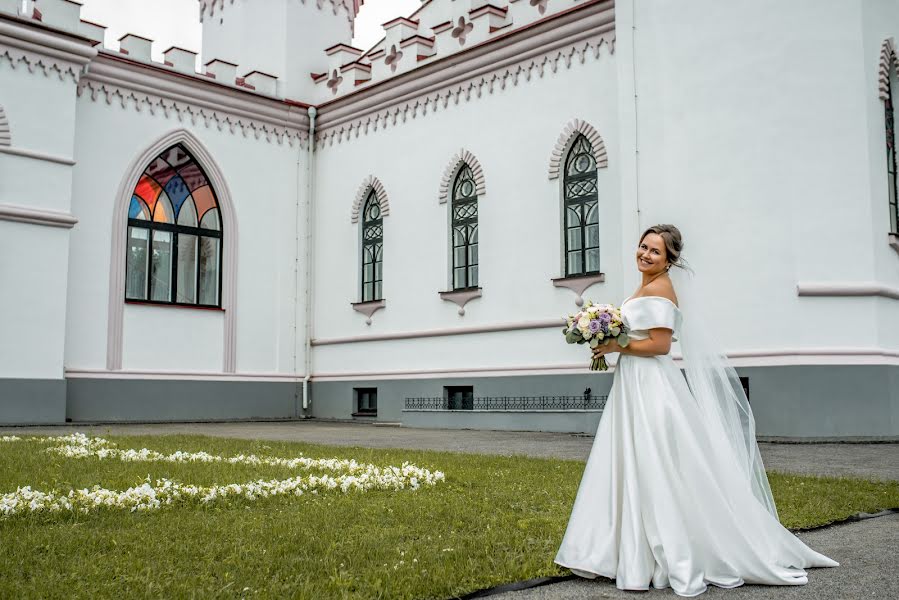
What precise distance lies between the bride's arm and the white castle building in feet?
31.8

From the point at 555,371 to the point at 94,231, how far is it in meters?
10.0

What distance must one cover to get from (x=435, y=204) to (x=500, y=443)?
8.14 metres

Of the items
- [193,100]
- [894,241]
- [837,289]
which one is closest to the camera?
[837,289]

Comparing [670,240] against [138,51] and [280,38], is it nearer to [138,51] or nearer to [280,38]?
[138,51]

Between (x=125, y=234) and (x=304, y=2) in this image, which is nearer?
(x=125, y=234)

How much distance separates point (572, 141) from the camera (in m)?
17.4

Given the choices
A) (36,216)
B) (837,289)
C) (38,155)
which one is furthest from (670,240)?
(38,155)

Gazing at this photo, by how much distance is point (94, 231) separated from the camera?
18891mm

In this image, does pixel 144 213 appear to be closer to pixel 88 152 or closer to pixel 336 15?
pixel 88 152

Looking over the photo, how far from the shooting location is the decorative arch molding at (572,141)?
16750 millimetres

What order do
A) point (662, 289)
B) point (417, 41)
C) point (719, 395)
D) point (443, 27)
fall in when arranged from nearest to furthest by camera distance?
point (662, 289), point (719, 395), point (443, 27), point (417, 41)

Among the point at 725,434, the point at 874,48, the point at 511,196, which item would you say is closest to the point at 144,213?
the point at 511,196

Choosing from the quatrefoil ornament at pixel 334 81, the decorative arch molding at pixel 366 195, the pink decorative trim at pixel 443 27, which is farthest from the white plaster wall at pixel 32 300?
the pink decorative trim at pixel 443 27

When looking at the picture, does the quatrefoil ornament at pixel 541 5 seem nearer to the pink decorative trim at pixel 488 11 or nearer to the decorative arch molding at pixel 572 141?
the pink decorative trim at pixel 488 11
